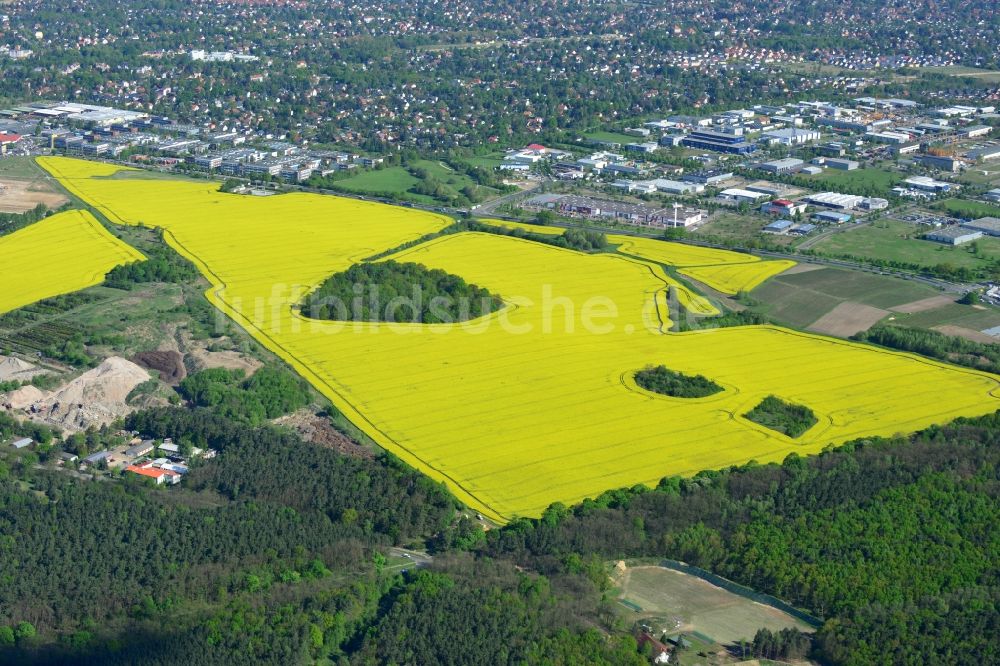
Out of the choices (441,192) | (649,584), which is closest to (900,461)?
(649,584)

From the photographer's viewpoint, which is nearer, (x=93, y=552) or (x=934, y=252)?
(x=93, y=552)

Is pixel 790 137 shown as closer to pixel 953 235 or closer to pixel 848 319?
pixel 953 235

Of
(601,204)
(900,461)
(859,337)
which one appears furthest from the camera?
(601,204)

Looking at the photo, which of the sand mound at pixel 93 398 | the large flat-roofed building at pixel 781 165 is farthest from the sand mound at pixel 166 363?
the large flat-roofed building at pixel 781 165

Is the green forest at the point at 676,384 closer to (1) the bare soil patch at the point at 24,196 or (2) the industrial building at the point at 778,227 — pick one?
(2) the industrial building at the point at 778,227

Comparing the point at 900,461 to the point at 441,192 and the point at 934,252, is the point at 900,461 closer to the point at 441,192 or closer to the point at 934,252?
the point at 934,252

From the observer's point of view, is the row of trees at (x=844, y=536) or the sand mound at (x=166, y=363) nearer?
the row of trees at (x=844, y=536)

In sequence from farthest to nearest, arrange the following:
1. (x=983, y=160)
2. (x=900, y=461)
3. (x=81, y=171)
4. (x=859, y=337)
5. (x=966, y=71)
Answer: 1. (x=966, y=71)
2. (x=983, y=160)
3. (x=81, y=171)
4. (x=859, y=337)
5. (x=900, y=461)
